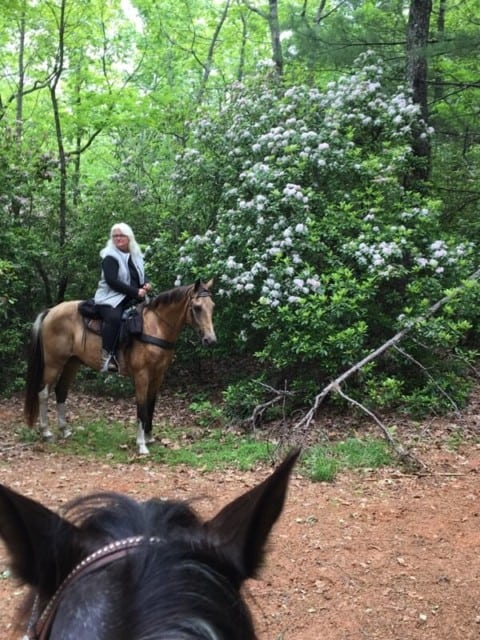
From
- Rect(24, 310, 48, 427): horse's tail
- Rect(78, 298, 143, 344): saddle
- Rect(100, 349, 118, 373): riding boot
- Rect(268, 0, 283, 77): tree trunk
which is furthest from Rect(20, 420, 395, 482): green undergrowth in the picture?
Rect(268, 0, 283, 77): tree trunk

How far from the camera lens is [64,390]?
7.98 m

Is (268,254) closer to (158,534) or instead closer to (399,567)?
(399,567)

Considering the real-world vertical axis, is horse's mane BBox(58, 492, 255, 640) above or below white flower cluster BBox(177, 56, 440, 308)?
below

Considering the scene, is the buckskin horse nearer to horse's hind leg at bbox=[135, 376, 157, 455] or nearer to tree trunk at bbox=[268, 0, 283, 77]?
horse's hind leg at bbox=[135, 376, 157, 455]

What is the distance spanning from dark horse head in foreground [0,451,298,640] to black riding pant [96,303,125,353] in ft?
20.0

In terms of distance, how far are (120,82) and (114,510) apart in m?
17.5

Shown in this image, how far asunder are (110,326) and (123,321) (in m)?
0.17

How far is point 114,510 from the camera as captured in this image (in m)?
1.15

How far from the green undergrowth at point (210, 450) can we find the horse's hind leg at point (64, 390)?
0.18 m

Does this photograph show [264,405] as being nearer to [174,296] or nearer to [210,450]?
[210,450]

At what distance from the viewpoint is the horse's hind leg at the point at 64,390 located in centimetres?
775

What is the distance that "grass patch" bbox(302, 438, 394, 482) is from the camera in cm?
588

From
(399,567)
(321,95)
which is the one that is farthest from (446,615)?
(321,95)

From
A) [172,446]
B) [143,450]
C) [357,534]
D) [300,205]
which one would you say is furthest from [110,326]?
[357,534]
